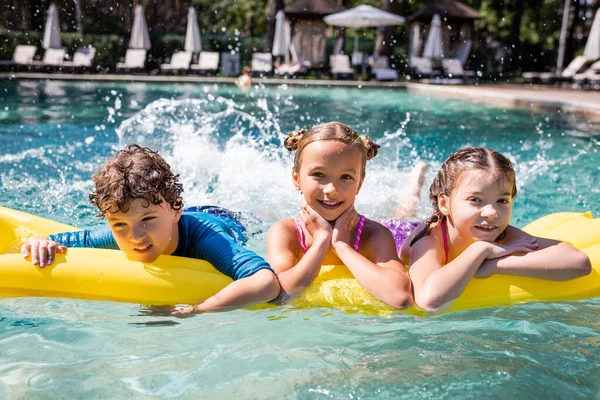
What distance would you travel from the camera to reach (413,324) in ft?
9.43

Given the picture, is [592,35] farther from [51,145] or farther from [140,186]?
[140,186]

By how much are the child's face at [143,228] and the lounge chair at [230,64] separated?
18975 mm


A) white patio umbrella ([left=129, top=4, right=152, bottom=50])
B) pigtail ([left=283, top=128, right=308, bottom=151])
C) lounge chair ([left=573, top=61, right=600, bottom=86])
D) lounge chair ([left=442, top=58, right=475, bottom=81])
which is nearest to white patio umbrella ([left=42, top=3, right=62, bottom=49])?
white patio umbrella ([left=129, top=4, right=152, bottom=50])

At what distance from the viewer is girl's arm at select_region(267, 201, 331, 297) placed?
2777 mm

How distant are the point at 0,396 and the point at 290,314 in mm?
1230

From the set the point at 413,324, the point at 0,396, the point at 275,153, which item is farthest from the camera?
the point at 275,153

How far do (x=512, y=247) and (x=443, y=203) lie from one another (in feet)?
1.25

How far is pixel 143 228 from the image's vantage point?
8.94 ft

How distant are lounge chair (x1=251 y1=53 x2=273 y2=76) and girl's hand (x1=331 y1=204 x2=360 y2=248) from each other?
18.2 meters

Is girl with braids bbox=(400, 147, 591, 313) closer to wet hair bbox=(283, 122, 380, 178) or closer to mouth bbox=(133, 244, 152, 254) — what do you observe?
wet hair bbox=(283, 122, 380, 178)

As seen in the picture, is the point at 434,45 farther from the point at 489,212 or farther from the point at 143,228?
the point at 143,228

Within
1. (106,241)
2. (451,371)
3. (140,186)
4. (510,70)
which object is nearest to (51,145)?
(106,241)

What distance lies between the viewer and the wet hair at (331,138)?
9.39ft

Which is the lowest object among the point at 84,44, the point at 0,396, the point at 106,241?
the point at 0,396
